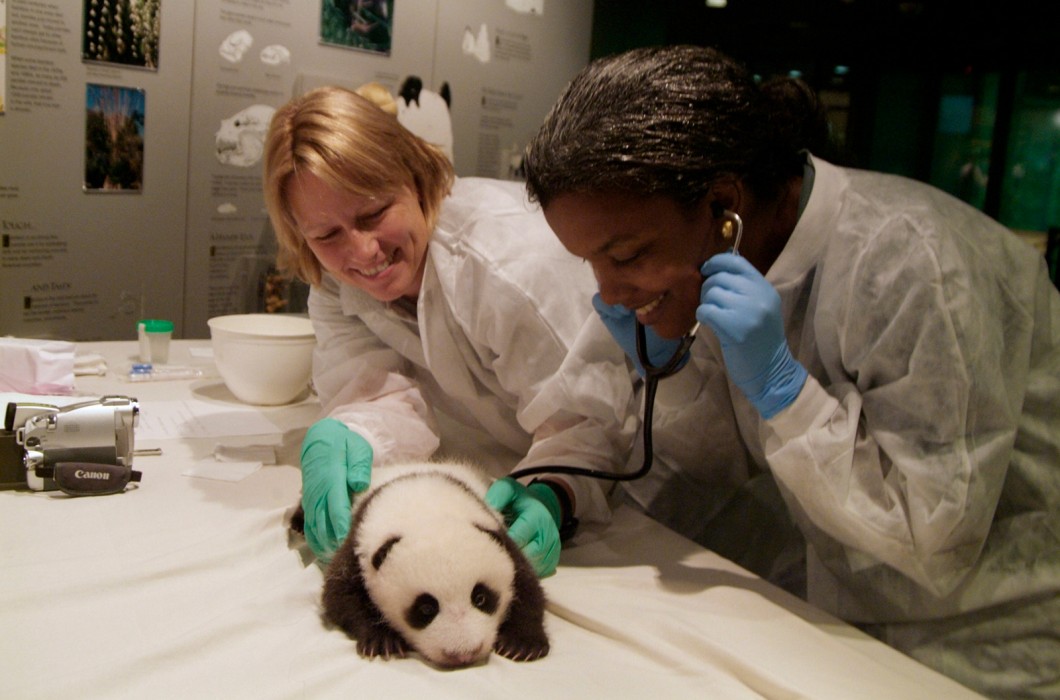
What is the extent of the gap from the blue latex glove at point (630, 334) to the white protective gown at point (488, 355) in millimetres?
111

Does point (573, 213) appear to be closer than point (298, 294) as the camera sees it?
Yes

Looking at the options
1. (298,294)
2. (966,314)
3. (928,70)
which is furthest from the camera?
(298,294)

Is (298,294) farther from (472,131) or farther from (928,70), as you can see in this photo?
(928,70)

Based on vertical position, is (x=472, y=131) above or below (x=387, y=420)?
above

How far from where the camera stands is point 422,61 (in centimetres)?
288

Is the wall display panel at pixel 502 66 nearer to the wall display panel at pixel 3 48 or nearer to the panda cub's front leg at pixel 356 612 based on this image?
the wall display panel at pixel 3 48

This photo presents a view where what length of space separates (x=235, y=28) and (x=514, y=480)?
6.11 feet

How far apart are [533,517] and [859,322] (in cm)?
54

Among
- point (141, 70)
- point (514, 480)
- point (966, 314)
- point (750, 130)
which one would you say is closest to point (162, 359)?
point (141, 70)

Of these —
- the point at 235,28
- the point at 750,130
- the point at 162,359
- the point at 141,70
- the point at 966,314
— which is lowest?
the point at 162,359

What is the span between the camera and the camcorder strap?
4.58 feet

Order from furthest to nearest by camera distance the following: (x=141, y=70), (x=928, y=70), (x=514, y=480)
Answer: (x=141, y=70) < (x=928, y=70) < (x=514, y=480)

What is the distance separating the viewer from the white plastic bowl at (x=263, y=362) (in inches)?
77.9

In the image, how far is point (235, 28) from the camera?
2.54 m
